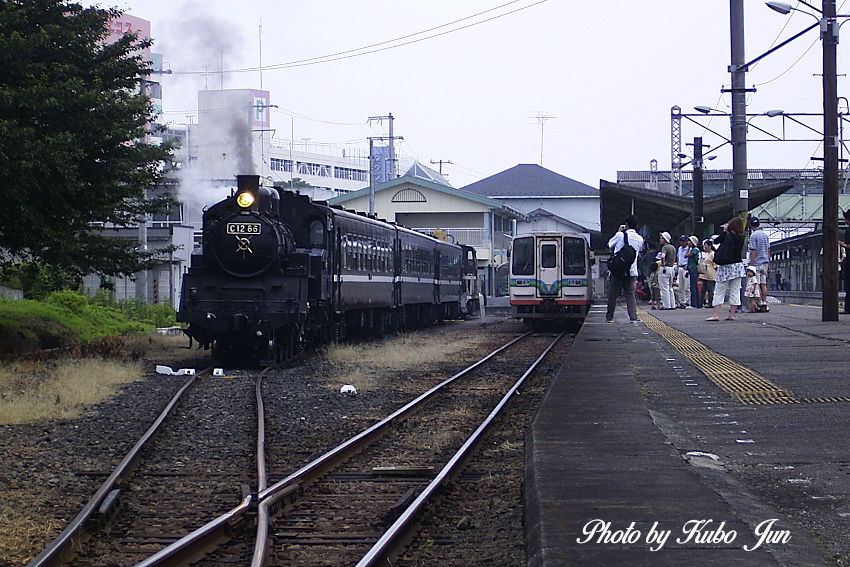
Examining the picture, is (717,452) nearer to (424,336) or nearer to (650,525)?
(650,525)

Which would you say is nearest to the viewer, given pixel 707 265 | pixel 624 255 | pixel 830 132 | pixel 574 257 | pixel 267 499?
pixel 267 499

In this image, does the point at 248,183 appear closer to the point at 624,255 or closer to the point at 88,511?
the point at 624,255

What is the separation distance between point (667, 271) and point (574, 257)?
2.72 metres

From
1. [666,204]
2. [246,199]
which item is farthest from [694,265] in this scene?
[246,199]

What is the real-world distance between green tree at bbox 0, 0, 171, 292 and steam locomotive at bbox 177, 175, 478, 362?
201 cm

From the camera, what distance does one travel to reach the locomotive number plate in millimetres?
15969

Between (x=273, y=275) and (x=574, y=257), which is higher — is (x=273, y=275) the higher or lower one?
the lower one

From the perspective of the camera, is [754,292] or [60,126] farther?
[754,292]

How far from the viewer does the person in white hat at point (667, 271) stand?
23.2 metres

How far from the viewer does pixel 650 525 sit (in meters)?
4.41

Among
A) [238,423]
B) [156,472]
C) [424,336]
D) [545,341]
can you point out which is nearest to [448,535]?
[156,472]

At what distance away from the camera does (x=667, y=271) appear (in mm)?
24438

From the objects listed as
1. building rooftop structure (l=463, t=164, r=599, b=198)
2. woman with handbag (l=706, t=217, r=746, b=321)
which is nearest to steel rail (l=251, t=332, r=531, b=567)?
woman with handbag (l=706, t=217, r=746, b=321)

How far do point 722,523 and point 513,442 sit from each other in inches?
160
